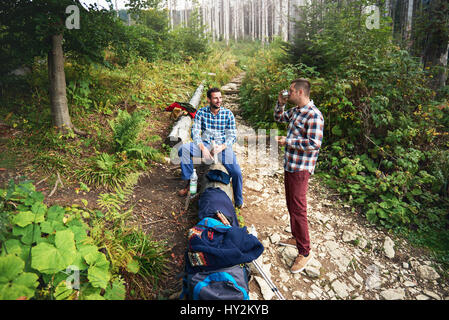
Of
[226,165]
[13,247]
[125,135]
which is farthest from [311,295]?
[125,135]

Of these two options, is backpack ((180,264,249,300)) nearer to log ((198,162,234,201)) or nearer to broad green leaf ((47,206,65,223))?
broad green leaf ((47,206,65,223))

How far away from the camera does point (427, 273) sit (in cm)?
340

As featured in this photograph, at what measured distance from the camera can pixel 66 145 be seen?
4.51 meters

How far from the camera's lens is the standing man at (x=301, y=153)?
9.84ft

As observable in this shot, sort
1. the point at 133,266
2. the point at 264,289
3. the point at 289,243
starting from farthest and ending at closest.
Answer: the point at 289,243, the point at 264,289, the point at 133,266

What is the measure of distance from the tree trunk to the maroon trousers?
4.29 metres

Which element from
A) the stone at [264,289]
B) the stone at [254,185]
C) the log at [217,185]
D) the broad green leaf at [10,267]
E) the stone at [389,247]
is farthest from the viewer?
the stone at [254,185]

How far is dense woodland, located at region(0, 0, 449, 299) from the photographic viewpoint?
2.46m

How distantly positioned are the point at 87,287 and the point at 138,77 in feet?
22.9

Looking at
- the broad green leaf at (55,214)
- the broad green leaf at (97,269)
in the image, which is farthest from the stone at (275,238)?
the broad green leaf at (55,214)

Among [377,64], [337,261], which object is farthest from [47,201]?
[377,64]

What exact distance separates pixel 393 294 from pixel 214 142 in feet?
11.6

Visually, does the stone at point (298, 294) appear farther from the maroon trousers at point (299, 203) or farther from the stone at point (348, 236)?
the stone at point (348, 236)

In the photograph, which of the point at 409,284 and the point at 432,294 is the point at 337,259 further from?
the point at 432,294
